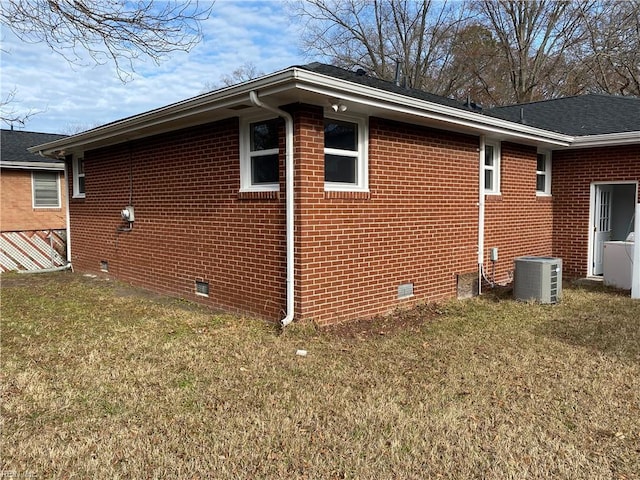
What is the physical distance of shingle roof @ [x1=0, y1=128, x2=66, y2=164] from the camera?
15.2 meters

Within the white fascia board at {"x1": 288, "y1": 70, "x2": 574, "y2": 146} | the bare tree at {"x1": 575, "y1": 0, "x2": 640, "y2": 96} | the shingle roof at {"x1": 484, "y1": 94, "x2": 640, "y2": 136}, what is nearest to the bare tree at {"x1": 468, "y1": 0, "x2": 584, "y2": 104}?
the bare tree at {"x1": 575, "y1": 0, "x2": 640, "y2": 96}

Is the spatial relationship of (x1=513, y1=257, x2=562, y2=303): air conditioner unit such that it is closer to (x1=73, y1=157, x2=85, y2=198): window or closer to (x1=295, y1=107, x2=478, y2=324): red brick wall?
(x1=295, y1=107, x2=478, y2=324): red brick wall

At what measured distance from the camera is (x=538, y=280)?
7.75 m

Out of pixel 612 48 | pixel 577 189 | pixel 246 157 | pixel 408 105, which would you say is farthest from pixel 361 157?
pixel 612 48

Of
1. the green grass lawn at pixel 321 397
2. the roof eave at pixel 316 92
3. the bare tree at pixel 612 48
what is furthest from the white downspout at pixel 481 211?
the bare tree at pixel 612 48

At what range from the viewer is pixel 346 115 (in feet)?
20.9

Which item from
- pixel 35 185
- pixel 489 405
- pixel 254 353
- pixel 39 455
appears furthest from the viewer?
pixel 35 185

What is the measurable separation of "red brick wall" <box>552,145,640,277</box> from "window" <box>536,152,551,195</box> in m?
0.12

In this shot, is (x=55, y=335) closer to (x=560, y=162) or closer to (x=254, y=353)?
(x=254, y=353)

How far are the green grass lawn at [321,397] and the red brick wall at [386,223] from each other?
0.50m

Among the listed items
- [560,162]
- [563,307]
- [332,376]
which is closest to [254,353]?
[332,376]

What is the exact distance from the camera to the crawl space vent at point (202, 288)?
7670 mm

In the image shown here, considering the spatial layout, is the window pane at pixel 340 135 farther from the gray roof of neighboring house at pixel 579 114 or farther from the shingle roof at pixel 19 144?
the shingle roof at pixel 19 144

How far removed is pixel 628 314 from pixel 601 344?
6.15 feet
